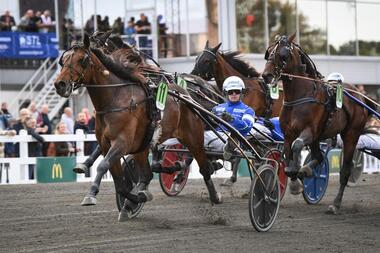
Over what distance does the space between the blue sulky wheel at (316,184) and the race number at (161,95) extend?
10.4ft

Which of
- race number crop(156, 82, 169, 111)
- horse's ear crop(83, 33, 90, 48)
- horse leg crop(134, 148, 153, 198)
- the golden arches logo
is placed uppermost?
horse's ear crop(83, 33, 90, 48)

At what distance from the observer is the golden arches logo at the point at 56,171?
16097 mm

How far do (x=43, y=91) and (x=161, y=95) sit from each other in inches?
480

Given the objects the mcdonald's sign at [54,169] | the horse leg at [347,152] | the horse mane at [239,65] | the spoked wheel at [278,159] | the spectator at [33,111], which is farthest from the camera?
the spectator at [33,111]

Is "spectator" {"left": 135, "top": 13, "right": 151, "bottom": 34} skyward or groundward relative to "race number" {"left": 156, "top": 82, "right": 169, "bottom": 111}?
skyward

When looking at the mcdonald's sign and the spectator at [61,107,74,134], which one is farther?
the spectator at [61,107,74,134]

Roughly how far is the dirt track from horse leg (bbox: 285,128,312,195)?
0.36 metres

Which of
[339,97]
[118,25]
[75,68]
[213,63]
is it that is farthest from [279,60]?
[118,25]

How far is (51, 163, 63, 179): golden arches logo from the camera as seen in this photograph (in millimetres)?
16097

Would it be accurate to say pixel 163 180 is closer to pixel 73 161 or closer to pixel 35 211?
pixel 35 211

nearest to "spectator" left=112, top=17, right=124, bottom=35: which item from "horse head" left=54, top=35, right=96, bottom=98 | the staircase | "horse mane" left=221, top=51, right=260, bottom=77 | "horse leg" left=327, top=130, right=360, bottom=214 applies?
the staircase

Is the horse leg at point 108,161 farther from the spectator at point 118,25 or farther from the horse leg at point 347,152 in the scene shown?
the spectator at point 118,25

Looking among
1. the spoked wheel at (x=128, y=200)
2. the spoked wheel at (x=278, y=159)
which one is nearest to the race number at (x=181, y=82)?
the spoked wheel at (x=278, y=159)

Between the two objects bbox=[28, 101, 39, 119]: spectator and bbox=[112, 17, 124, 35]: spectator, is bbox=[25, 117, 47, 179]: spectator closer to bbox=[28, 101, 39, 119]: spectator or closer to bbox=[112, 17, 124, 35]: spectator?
bbox=[28, 101, 39, 119]: spectator
